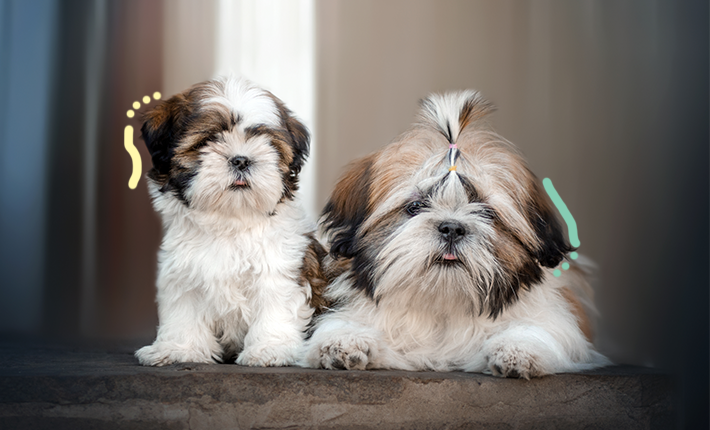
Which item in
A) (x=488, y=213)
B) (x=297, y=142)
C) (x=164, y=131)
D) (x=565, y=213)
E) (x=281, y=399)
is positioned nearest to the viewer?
(x=281, y=399)

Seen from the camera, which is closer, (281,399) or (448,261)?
(281,399)

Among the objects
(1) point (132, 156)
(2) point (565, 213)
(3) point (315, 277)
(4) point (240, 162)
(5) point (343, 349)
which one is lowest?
(5) point (343, 349)

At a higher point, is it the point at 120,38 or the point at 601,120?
the point at 120,38

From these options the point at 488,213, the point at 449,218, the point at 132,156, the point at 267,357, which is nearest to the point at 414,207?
the point at 449,218

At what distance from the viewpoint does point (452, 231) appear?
7.80 ft

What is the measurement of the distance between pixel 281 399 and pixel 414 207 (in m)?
0.86

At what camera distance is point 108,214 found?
4.29 meters

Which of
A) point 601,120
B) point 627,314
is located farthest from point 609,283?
point 601,120

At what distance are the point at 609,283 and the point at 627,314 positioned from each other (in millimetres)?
205

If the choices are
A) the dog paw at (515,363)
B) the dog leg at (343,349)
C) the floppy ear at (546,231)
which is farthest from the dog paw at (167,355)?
the floppy ear at (546,231)

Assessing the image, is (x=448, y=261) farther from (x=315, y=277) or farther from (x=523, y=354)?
(x=315, y=277)

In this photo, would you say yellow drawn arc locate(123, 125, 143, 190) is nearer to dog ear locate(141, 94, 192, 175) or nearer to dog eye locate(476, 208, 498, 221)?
dog ear locate(141, 94, 192, 175)

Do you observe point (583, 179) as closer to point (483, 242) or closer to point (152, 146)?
point (483, 242)

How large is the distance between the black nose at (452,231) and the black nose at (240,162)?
770mm
